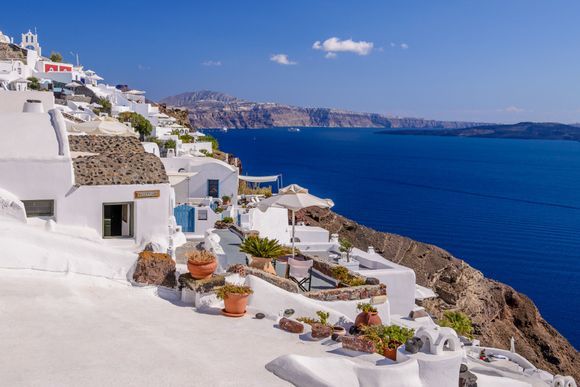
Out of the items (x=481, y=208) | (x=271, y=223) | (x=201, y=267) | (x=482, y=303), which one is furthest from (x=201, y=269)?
(x=481, y=208)

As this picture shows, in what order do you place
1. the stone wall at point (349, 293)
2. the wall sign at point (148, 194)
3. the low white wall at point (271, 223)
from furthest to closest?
the low white wall at point (271, 223)
the wall sign at point (148, 194)
the stone wall at point (349, 293)

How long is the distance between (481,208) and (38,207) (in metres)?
86.4

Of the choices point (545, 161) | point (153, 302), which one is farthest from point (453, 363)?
point (545, 161)

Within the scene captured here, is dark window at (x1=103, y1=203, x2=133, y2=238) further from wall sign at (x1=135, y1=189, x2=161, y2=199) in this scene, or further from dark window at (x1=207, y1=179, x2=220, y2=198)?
dark window at (x1=207, y1=179, x2=220, y2=198)

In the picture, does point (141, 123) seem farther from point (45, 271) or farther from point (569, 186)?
point (569, 186)

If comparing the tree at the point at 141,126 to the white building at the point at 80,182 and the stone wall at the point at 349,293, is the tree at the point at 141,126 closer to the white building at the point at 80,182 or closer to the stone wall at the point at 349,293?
the white building at the point at 80,182

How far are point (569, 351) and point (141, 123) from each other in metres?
38.0

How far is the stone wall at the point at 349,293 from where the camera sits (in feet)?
41.8

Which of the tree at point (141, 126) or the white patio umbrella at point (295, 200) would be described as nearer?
the white patio umbrella at point (295, 200)

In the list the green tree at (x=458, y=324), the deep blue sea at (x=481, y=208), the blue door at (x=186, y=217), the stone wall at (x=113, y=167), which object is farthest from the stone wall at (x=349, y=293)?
the deep blue sea at (x=481, y=208)

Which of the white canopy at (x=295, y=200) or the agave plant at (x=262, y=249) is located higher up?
the white canopy at (x=295, y=200)

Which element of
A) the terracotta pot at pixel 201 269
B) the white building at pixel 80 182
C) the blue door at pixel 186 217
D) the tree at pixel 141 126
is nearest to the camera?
the terracotta pot at pixel 201 269

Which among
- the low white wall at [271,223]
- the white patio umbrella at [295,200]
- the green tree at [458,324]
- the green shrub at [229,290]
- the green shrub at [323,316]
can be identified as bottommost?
the green tree at [458,324]

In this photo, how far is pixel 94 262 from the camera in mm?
11328
